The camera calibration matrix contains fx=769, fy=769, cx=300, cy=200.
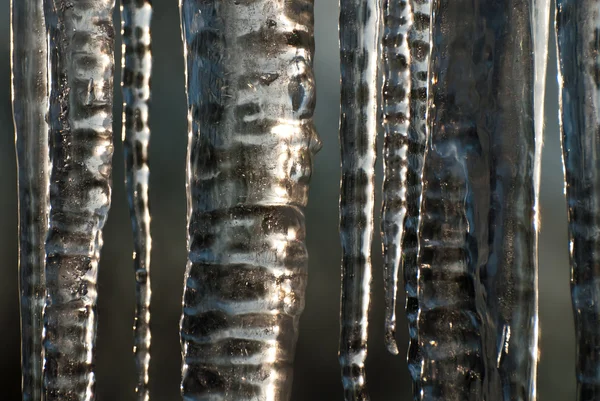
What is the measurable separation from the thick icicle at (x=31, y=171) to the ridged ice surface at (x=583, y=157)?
703 mm

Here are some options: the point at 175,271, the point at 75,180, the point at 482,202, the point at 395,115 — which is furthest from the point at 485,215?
the point at 175,271

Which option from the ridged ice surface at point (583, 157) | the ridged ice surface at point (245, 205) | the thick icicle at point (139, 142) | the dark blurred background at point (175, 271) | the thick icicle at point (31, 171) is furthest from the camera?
the dark blurred background at point (175, 271)

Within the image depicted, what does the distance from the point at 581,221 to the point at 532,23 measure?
7.9 inches

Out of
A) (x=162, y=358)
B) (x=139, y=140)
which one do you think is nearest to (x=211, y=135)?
(x=139, y=140)

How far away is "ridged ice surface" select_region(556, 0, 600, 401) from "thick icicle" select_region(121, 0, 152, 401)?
51 centimetres

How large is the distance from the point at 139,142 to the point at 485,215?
1.90ft

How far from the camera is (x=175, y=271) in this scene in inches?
103

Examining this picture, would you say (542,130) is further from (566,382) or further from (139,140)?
(566,382)

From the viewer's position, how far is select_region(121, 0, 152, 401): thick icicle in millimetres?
950

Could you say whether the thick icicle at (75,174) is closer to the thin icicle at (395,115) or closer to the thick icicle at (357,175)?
the thick icicle at (357,175)

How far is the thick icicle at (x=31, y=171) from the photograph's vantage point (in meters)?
1.06

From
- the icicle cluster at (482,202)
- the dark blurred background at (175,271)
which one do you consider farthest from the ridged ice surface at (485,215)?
the dark blurred background at (175,271)

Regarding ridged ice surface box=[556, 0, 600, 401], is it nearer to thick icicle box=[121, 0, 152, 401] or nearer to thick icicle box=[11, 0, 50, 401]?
thick icicle box=[121, 0, 152, 401]

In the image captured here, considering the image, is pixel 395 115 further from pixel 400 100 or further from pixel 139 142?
pixel 139 142
